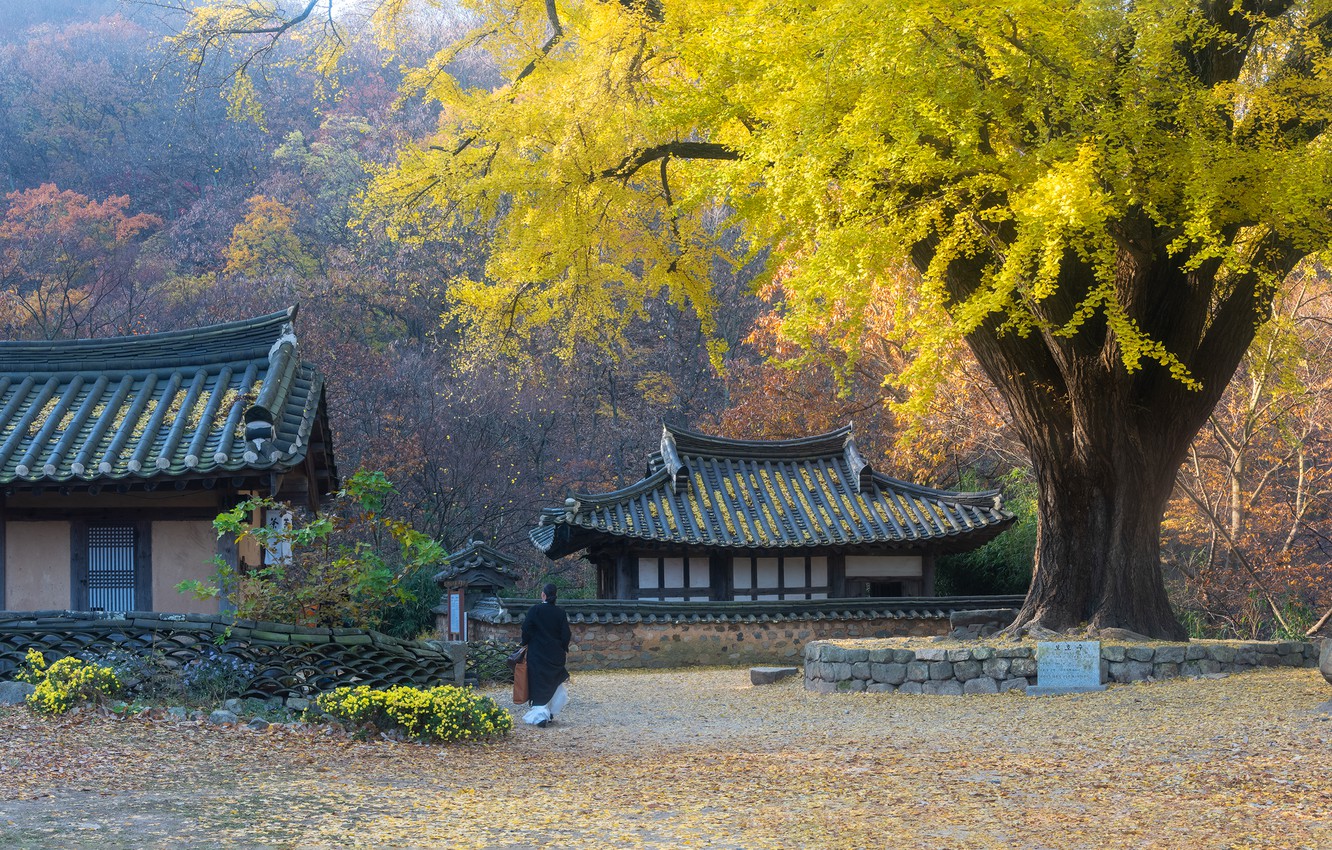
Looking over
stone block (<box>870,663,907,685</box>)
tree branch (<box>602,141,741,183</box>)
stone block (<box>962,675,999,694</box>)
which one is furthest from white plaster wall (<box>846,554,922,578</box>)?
tree branch (<box>602,141,741,183</box>)

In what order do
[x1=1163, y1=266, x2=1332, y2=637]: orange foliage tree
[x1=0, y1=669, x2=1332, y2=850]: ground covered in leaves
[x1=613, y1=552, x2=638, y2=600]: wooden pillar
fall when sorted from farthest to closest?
1. [x1=613, y1=552, x2=638, y2=600]: wooden pillar
2. [x1=1163, y1=266, x2=1332, y2=637]: orange foliage tree
3. [x1=0, y1=669, x2=1332, y2=850]: ground covered in leaves

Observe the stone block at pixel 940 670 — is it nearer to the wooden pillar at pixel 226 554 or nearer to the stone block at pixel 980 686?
the stone block at pixel 980 686

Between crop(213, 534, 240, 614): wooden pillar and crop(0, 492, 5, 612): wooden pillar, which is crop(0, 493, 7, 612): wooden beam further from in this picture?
crop(213, 534, 240, 614): wooden pillar

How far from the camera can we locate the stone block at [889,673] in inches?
A: 551

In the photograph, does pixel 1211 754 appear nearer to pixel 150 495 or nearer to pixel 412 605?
pixel 150 495

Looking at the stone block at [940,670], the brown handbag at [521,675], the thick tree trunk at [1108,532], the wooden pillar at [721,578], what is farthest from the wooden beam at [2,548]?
the wooden pillar at [721,578]

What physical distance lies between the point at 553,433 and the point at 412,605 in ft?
32.9

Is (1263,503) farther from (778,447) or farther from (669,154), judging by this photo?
(669,154)

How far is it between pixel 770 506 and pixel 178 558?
12.7 meters

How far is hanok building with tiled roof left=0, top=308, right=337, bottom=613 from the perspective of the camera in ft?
40.7

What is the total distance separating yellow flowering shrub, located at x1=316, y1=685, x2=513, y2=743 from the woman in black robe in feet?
5.24

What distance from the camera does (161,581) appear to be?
1342cm

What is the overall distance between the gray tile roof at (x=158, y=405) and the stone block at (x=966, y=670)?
808 centimetres

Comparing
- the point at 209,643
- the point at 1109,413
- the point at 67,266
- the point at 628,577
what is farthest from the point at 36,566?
the point at 67,266
